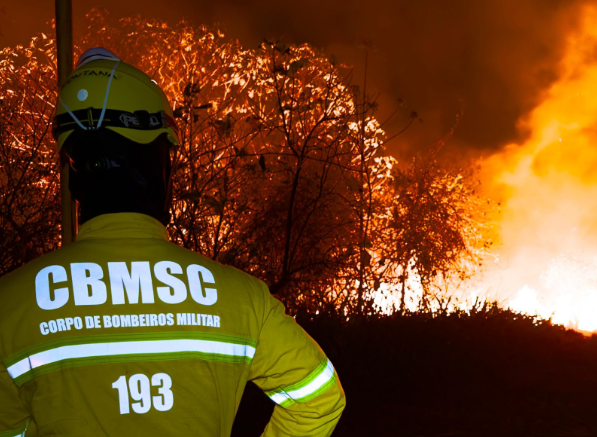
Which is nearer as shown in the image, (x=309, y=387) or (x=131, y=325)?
(x=131, y=325)

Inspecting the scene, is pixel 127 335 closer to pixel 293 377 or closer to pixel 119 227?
pixel 119 227

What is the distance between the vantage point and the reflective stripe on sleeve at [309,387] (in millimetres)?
2016

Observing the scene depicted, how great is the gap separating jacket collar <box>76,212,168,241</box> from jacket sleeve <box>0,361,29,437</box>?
426 mm

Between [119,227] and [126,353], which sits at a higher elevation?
[119,227]

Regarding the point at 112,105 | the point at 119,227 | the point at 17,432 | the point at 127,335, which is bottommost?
→ the point at 17,432

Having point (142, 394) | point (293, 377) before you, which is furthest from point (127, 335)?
point (293, 377)

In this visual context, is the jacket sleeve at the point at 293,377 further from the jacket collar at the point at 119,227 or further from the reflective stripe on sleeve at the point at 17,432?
the reflective stripe on sleeve at the point at 17,432

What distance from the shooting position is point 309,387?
2.02 m

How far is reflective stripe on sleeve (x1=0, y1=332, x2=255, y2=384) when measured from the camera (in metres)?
1.71

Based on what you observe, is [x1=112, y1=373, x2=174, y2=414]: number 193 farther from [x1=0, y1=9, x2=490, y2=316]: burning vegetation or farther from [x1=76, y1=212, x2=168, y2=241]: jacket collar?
[x1=0, y1=9, x2=490, y2=316]: burning vegetation

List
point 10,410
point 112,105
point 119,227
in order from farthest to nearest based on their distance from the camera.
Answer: point 112,105
point 119,227
point 10,410

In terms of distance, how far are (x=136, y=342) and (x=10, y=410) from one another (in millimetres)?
354

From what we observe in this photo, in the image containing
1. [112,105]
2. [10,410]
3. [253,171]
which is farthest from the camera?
[253,171]

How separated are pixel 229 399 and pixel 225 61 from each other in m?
15.8
